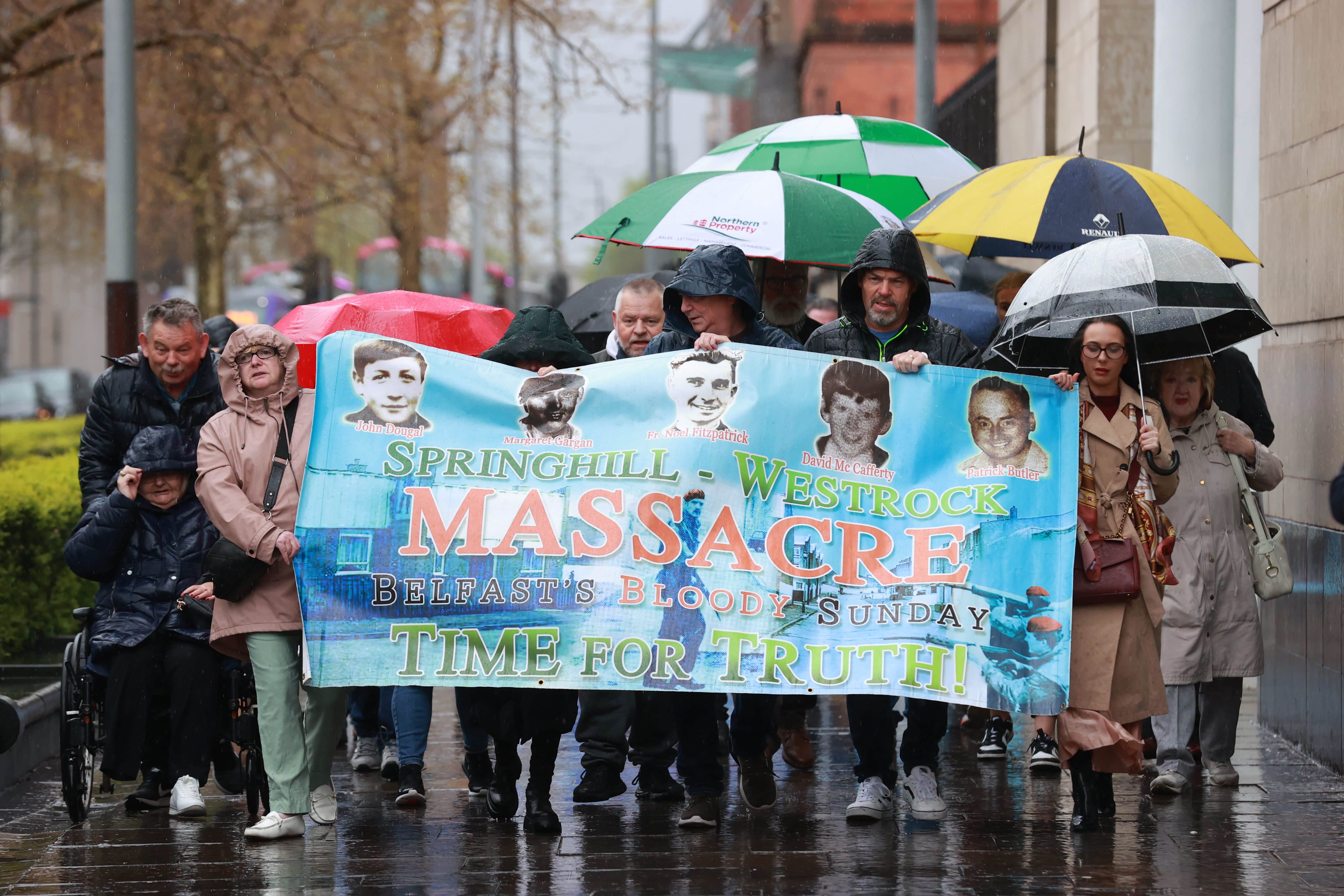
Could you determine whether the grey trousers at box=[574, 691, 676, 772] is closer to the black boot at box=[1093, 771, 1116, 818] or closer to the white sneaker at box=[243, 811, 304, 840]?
the white sneaker at box=[243, 811, 304, 840]

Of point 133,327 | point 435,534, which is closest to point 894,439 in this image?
point 435,534

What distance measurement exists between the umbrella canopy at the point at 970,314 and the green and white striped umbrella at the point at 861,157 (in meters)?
0.59

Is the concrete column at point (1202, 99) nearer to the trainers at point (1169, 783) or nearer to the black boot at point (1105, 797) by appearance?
the trainers at point (1169, 783)

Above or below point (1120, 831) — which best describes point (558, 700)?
above

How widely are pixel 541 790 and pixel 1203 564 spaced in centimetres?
291

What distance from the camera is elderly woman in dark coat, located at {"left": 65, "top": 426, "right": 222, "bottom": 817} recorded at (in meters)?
6.59

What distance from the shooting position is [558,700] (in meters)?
6.29

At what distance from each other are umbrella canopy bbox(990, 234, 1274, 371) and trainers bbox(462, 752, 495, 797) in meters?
2.73

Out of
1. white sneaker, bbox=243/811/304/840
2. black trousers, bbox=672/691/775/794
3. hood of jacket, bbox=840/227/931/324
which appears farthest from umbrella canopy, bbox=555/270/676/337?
white sneaker, bbox=243/811/304/840

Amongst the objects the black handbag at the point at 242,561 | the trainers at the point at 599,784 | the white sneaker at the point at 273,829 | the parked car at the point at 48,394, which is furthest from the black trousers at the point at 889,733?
the parked car at the point at 48,394

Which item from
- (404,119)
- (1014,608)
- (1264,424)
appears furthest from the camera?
(404,119)

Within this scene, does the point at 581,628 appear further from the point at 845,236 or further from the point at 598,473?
the point at 845,236

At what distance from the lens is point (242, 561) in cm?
605

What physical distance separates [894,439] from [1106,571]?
0.89m
